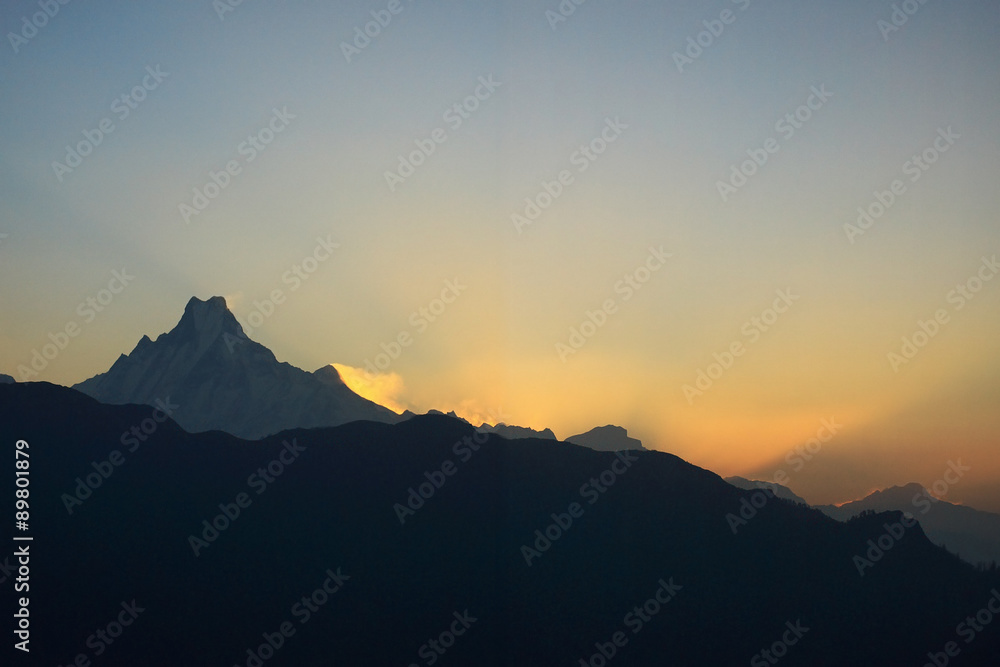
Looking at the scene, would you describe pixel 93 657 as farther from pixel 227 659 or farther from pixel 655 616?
pixel 655 616

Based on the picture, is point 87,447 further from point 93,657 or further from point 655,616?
point 655,616

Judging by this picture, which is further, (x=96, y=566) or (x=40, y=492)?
(x=40, y=492)

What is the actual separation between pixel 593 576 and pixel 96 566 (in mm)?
107189

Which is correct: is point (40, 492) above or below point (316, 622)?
below

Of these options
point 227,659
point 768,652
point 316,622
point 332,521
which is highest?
point 768,652

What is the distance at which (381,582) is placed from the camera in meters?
178

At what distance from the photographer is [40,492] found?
180 metres

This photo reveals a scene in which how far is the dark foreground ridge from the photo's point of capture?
534 feet

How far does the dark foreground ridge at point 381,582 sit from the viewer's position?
162750mm

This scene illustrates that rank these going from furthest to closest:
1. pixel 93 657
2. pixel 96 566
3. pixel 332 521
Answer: pixel 332 521, pixel 96 566, pixel 93 657

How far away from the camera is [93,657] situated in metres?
151

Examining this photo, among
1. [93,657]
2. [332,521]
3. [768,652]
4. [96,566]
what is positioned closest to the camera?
[93,657]

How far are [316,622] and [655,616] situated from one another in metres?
74.8

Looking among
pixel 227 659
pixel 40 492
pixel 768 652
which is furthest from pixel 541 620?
pixel 40 492
